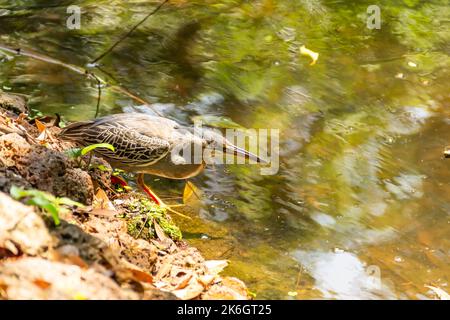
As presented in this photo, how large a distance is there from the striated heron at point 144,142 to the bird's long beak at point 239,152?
0.20m

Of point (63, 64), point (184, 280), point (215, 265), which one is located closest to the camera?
point (184, 280)

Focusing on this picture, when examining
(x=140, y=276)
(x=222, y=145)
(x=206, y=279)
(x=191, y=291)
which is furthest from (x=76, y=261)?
(x=222, y=145)

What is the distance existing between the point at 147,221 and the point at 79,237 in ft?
4.62

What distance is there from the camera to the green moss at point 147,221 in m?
4.76

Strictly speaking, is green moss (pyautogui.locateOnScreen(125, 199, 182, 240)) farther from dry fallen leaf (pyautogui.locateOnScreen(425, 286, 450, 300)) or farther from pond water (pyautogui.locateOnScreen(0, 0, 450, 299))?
dry fallen leaf (pyautogui.locateOnScreen(425, 286, 450, 300))

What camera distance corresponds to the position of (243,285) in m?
4.34

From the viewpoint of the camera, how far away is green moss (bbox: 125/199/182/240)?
4.76 meters

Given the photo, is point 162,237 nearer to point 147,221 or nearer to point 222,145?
point 147,221

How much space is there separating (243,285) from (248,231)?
98 cm

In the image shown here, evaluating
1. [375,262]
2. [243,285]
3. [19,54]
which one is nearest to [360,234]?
[375,262]

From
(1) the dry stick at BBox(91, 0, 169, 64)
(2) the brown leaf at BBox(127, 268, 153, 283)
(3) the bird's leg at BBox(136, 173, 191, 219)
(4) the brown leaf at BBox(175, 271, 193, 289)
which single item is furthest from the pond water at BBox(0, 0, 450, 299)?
(2) the brown leaf at BBox(127, 268, 153, 283)

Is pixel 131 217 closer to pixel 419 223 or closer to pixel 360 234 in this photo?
pixel 360 234

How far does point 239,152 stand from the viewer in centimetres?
602

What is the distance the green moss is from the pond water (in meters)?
0.25
